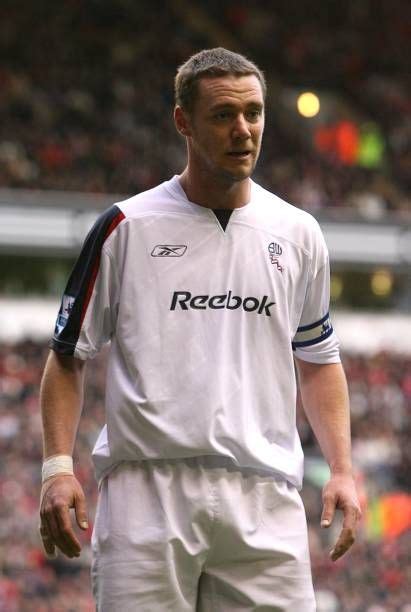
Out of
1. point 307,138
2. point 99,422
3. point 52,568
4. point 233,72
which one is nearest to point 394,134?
point 307,138

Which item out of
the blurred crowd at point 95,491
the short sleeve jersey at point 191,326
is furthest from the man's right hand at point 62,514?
the blurred crowd at point 95,491

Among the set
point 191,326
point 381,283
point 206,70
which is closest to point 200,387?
point 191,326

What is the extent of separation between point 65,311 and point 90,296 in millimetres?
72

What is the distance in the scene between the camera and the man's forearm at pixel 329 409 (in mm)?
3057

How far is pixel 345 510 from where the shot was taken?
9.65ft

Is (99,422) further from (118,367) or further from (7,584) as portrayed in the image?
(118,367)

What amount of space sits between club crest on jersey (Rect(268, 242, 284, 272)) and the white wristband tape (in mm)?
637

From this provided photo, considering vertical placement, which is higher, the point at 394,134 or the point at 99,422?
the point at 394,134

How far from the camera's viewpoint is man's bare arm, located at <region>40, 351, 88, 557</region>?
2807mm

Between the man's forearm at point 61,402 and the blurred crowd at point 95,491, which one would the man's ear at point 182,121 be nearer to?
the man's forearm at point 61,402

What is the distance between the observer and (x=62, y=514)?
110 inches

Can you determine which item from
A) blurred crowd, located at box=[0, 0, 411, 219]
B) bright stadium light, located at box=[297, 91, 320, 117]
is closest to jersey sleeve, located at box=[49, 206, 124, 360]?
blurred crowd, located at box=[0, 0, 411, 219]

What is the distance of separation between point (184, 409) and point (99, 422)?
11018 millimetres

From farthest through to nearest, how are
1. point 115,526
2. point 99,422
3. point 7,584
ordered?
point 99,422 < point 7,584 < point 115,526
